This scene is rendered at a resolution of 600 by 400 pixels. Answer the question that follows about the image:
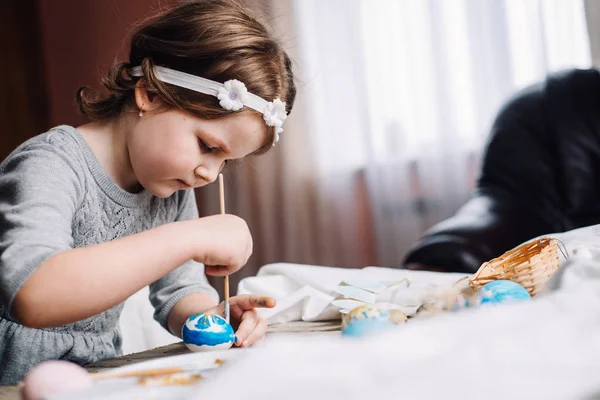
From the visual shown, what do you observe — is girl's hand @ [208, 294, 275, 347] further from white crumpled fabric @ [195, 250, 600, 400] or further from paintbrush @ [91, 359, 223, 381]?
white crumpled fabric @ [195, 250, 600, 400]

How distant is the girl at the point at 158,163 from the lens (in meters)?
0.79

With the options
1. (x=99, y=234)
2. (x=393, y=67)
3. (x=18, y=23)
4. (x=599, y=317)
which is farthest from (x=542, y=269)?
(x=18, y=23)

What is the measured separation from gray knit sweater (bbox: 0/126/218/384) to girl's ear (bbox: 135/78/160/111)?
109 mm

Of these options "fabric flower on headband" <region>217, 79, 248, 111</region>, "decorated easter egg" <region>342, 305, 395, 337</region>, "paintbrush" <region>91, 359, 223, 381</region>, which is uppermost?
"fabric flower on headband" <region>217, 79, 248, 111</region>

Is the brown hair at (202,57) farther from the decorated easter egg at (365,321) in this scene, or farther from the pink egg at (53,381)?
the pink egg at (53,381)

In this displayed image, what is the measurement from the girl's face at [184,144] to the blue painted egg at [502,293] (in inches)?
17.9

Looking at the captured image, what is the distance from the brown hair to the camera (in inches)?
40.5

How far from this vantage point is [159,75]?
105 centimetres

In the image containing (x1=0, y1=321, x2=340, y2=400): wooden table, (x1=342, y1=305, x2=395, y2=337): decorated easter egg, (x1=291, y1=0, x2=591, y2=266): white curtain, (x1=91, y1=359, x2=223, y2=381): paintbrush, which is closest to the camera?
(x1=91, y1=359, x2=223, y2=381): paintbrush

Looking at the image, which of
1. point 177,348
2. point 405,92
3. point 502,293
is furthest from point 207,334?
point 405,92

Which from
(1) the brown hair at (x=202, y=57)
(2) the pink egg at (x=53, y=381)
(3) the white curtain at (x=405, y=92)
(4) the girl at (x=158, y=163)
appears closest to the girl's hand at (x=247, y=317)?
(4) the girl at (x=158, y=163)

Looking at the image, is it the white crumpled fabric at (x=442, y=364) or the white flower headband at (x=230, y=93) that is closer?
the white crumpled fabric at (x=442, y=364)

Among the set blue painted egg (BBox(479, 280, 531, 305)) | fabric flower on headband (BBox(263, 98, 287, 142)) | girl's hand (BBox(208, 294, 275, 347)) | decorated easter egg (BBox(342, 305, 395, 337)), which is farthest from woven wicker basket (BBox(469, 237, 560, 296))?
fabric flower on headband (BBox(263, 98, 287, 142))

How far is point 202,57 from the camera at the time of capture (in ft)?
3.40
